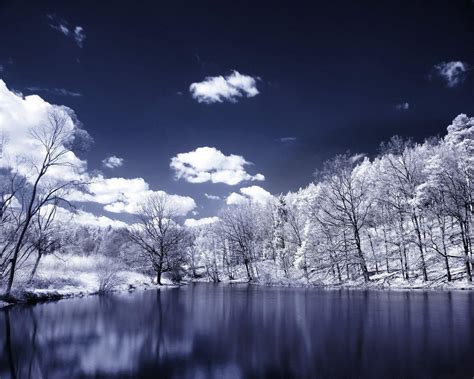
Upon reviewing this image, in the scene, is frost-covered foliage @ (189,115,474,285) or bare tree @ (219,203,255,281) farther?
bare tree @ (219,203,255,281)

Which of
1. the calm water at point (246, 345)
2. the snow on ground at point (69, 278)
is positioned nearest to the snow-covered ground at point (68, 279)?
the snow on ground at point (69, 278)

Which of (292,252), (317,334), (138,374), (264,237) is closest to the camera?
(138,374)

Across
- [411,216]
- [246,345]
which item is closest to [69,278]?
[246,345]

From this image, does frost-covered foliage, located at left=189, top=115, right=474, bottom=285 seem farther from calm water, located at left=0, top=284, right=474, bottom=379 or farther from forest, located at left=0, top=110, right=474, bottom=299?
calm water, located at left=0, top=284, right=474, bottom=379

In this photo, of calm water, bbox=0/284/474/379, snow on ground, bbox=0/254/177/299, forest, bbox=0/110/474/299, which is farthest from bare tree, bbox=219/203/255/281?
calm water, bbox=0/284/474/379

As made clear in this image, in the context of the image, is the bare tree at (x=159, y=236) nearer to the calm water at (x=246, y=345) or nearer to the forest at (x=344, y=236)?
the forest at (x=344, y=236)

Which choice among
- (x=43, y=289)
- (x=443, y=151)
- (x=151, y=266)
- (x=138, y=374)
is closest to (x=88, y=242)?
(x=151, y=266)

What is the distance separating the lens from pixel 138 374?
244 inches

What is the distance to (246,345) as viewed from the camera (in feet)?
27.1

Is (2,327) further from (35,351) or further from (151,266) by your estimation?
(151,266)

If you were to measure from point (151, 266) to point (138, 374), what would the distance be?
140ft

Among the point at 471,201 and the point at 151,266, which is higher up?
the point at 471,201

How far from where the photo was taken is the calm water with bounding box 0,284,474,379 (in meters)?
6.27

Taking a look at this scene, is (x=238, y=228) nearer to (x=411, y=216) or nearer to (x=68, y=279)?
(x=411, y=216)
